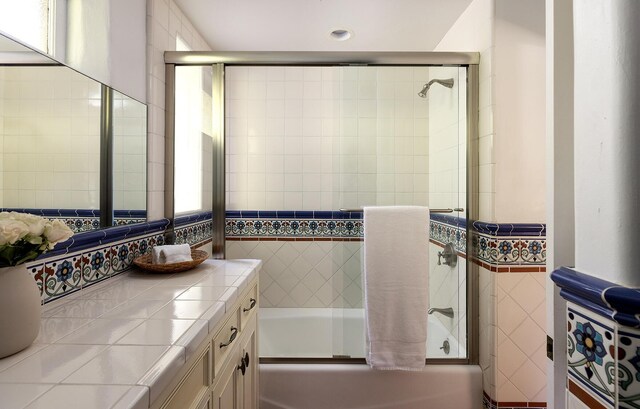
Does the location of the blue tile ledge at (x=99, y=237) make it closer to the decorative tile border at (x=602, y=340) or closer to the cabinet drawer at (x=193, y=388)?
the cabinet drawer at (x=193, y=388)

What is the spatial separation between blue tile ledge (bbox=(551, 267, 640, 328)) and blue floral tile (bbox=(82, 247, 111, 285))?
51.9 inches

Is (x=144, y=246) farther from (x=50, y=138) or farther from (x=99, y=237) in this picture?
(x=50, y=138)

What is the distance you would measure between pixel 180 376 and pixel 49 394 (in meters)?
0.25

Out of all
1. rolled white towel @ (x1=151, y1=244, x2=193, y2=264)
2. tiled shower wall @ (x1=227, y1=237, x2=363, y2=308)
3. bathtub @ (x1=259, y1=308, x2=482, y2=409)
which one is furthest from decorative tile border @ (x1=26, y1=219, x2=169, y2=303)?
→ tiled shower wall @ (x1=227, y1=237, x2=363, y2=308)

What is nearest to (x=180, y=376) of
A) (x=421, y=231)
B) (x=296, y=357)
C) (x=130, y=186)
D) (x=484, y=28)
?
(x=130, y=186)

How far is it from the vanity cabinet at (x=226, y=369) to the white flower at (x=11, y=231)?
0.40 metres

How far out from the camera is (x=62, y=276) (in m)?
1.00

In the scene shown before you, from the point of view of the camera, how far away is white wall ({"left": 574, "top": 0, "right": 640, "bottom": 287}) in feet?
1.49

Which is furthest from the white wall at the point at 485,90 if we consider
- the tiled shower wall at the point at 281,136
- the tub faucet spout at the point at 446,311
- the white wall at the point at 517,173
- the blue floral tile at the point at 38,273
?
the blue floral tile at the point at 38,273

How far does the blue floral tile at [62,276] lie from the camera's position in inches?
37.3

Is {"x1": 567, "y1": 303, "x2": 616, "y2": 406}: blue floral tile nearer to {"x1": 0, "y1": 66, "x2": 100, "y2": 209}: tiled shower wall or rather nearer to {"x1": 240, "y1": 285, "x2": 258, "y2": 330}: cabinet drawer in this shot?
{"x1": 240, "y1": 285, "x2": 258, "y2": 330}: cabinet drawer

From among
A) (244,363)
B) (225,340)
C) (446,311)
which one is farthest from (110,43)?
(446,311)

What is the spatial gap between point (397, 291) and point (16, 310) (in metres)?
1.42

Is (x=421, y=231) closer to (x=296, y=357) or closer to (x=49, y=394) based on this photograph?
(x=296, y=357)
